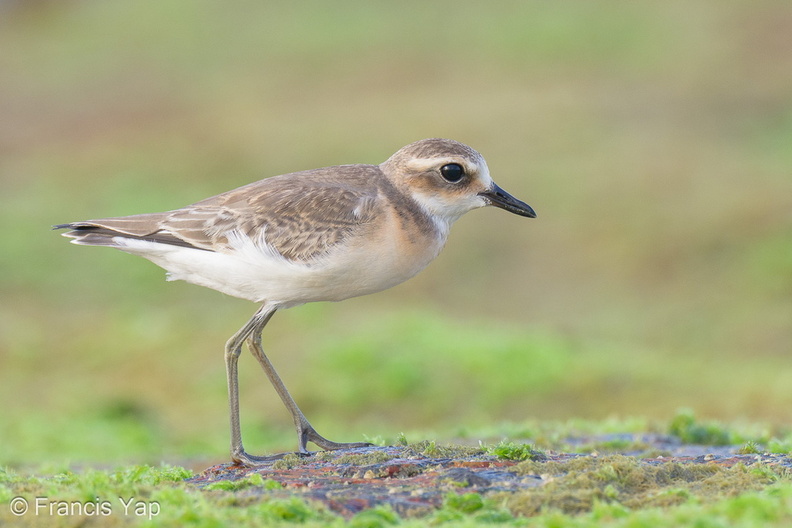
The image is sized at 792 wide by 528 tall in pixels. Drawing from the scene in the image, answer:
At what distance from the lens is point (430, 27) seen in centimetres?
4025

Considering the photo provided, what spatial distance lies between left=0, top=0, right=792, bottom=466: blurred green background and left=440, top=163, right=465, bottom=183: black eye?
192 inches

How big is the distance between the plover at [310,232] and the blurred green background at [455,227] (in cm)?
406

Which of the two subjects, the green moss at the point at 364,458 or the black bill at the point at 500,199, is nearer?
the green moss at the point at 364,458

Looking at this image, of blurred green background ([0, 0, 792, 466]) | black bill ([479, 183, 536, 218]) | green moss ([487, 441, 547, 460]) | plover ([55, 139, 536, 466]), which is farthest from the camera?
blurred green background ([0, 0, 792, 466])

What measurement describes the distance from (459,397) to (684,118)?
16.5m

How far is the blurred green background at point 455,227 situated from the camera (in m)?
14.6

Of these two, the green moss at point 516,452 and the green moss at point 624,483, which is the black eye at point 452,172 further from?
the green moss at point 624,483

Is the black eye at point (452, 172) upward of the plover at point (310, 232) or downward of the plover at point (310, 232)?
upward

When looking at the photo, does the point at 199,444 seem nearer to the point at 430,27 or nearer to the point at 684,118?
the point at 684,118

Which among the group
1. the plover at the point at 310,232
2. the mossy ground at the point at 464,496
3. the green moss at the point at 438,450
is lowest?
the mossy ground at the point at 464,496

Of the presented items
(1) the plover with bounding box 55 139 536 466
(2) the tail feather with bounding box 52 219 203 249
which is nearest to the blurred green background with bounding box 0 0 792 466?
(2) the tail feather with bounding box 52 219 203 249

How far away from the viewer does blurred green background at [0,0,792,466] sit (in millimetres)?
14602

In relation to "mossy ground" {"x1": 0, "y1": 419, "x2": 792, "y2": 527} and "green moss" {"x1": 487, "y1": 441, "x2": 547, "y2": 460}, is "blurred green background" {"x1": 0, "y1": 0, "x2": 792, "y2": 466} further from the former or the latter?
"green moss" {"x1": 487, "y1": 441, "x2": 547, "y2": 460}

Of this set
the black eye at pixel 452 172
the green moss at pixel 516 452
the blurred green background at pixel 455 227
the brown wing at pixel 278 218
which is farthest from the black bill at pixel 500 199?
the blurred green background at pixel 455 227
